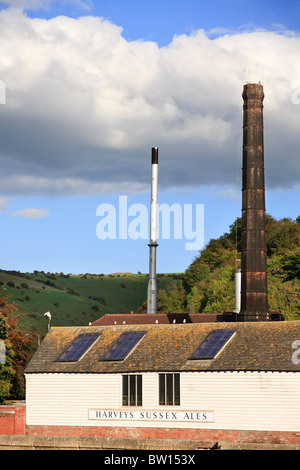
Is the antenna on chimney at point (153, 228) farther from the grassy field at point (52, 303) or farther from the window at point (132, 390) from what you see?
the grassy field at point (52, 303)

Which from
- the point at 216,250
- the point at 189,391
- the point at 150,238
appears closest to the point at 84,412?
the point at 189,391

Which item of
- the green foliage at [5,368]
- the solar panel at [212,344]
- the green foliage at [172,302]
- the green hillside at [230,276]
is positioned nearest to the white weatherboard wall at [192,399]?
the solar panel at [212,344]

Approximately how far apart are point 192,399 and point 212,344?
126 inches

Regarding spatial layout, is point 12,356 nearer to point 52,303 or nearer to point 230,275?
point 230,275

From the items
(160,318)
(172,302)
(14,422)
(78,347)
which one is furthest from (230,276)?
(14,422)

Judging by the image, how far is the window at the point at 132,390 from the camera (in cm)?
4344

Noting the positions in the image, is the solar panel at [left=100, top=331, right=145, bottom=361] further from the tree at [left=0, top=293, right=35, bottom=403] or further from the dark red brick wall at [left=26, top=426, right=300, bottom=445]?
the tree at [left=0, top=293, right=35, bottom=403]

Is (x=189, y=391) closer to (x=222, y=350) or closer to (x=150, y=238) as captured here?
(x=222, y=350)

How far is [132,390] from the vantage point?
143 ft

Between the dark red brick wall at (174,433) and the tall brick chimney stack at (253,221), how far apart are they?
12304 millimetres

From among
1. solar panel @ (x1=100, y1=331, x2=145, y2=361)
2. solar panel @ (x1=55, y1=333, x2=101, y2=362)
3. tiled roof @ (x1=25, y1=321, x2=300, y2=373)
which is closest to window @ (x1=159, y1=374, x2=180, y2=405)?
tiled roof @ (x1=25, y1=321, x2=300, y2=373)
